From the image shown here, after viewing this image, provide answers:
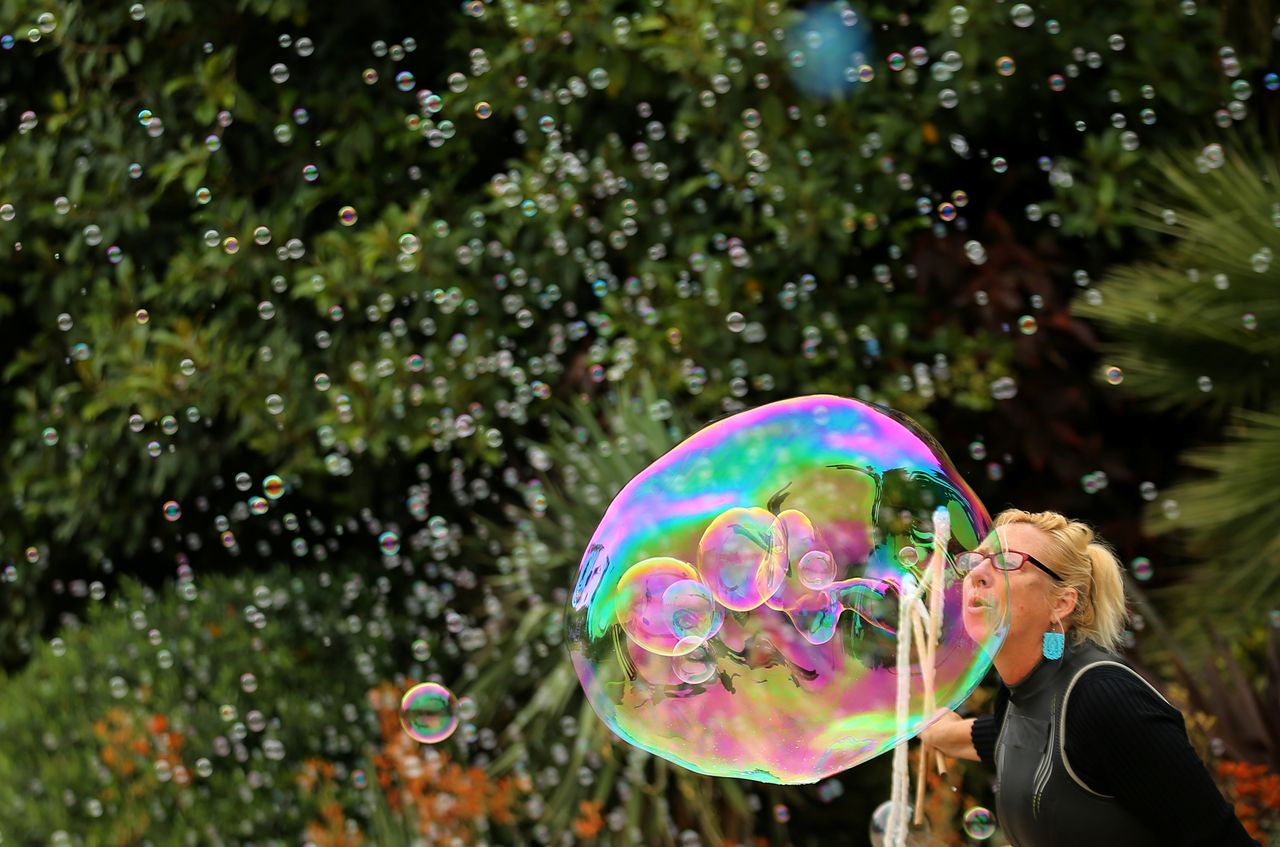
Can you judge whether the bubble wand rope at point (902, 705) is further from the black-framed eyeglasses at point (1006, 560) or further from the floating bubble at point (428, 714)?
the floating bubble at point (428, 714)

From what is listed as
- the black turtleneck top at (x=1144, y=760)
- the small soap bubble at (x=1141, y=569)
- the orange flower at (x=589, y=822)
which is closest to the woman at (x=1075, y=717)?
the black turtleneck top at (x=1144, y=760)

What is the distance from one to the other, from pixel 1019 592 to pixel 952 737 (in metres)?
0.43

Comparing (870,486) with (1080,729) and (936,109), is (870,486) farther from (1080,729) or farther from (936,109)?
(936,109)

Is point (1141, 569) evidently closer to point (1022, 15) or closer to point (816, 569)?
point (1022, 15)

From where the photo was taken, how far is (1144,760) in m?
1.62

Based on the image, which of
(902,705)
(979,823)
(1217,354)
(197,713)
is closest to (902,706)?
(902,705)

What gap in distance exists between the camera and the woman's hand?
214 centimetres

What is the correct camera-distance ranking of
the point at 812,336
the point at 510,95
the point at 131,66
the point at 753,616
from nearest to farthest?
the point at 753,616
the point at 812,336
the point at 510,95
the point at 131,66

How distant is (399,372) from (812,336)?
136cm

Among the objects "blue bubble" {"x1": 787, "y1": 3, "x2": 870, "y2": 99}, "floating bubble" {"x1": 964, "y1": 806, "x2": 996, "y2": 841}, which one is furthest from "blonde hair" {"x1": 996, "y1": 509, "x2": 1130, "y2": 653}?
"blue bubble" {"x1": 787, "y1": 3, "x2": 870, "y2": 99}

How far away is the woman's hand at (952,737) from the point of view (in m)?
2.14

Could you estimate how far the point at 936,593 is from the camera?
1940 mm

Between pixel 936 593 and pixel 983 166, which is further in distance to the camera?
pixel 983 166

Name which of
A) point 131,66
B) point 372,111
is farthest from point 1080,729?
point 131,66
